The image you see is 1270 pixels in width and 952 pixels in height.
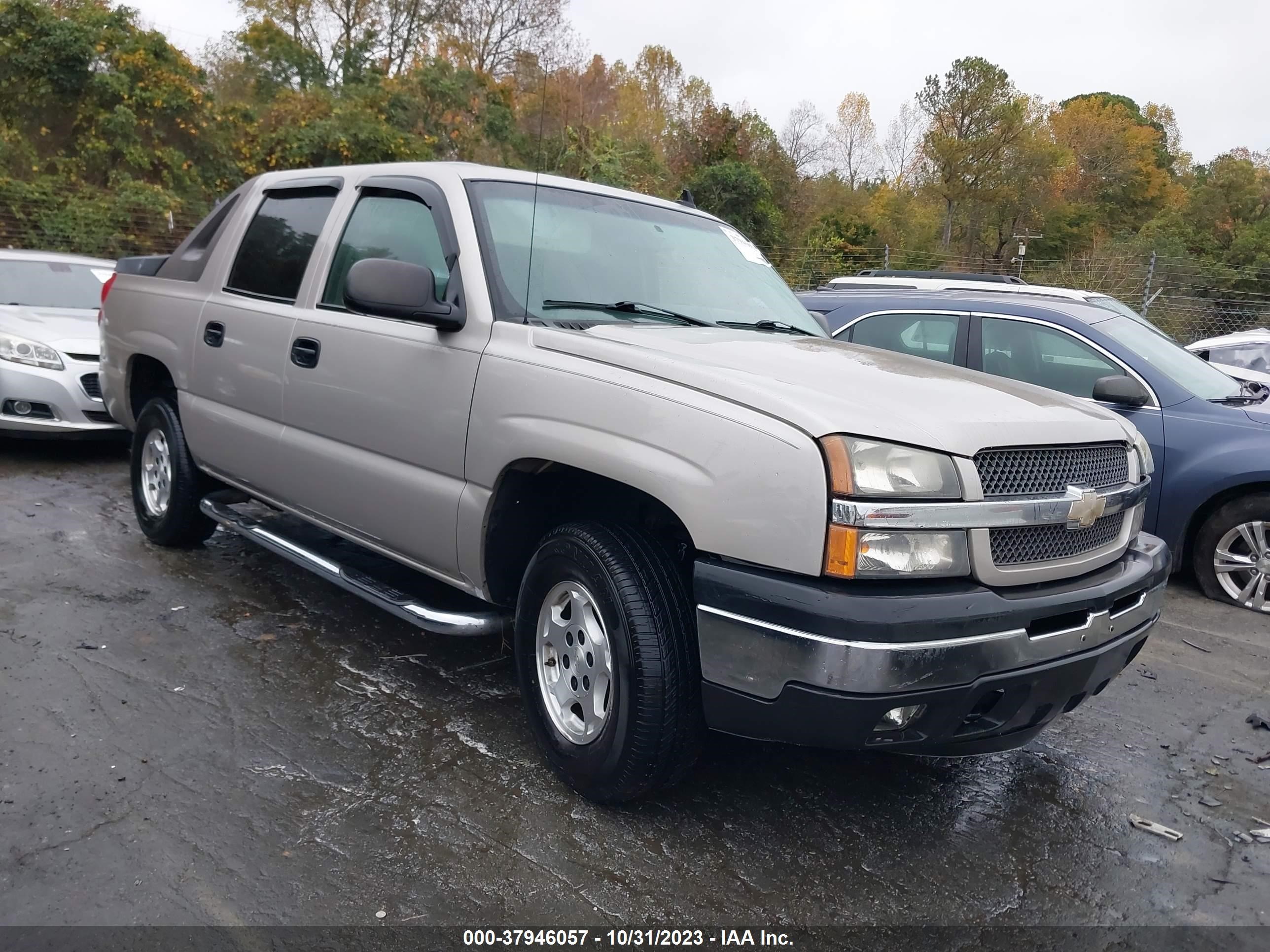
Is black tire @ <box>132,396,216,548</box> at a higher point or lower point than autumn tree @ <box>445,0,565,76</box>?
lower

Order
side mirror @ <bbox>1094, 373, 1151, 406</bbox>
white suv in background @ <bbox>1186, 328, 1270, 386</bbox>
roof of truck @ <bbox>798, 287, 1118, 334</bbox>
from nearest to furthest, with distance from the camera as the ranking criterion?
1. side mirror @ <bbox>1094, 373, 1151, 406</bbox>
2. roof of truck @ <bbox>798, 287, 1118, 334</bbox>
3. white suv in background @ <bbox>1186, 328, 1270, 386</bbox>

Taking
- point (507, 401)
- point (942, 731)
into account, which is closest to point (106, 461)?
point (507, 401)

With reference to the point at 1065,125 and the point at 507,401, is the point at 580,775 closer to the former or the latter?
the point at 507,401

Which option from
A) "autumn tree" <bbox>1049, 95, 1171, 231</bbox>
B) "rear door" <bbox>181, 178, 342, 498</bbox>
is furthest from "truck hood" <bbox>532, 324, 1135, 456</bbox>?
"autumn tree" <bbox>1049, 95, 1171, 231</bbox>

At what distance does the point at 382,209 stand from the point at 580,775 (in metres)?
2.32

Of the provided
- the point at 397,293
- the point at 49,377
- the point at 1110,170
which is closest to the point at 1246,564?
the point at 397,293

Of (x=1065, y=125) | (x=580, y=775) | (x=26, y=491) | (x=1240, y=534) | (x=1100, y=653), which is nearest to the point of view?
(x=1100, y=653)

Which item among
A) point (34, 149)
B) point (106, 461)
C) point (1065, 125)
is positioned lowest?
point (106, 461)

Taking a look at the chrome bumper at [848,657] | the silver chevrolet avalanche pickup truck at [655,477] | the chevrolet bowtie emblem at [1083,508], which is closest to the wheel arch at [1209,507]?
the silver chevrolet avalanche pickup truck at [655,477]

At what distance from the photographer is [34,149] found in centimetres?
2064

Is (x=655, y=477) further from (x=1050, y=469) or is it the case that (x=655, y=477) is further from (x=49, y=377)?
(x=49, y=377)

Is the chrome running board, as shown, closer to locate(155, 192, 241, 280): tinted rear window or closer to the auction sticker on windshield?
locate(155, 192, 241, 280): tinted rear window

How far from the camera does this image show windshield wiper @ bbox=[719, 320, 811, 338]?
144 inches

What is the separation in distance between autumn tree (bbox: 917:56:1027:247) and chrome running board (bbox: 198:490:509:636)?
40299 mm
